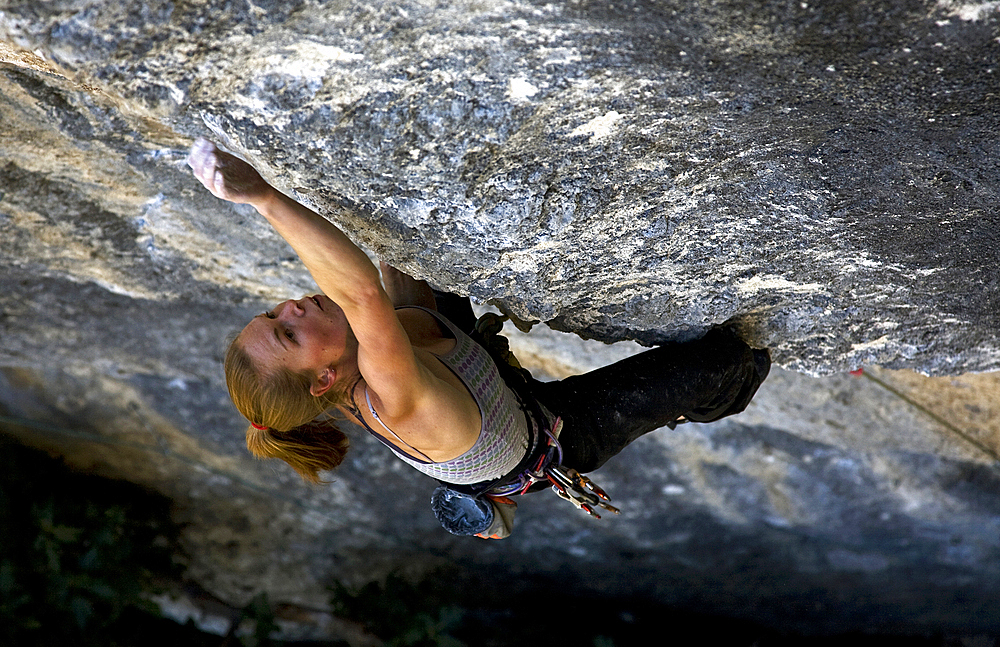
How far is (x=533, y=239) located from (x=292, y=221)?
1.38 feet

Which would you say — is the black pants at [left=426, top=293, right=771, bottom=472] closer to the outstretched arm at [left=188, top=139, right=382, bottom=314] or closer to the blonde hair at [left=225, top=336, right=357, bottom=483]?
the blonde hair at [left=225, top=336, right=357, bottom=483]

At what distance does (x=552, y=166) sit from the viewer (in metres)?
1.15

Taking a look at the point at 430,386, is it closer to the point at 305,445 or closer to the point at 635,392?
the point at 305,445

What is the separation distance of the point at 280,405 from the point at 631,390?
31.0 inches

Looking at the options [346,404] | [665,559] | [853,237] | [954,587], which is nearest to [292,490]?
[665,559]

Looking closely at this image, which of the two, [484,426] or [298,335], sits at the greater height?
[484,426]

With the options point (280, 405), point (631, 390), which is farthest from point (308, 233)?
point (631, 390)

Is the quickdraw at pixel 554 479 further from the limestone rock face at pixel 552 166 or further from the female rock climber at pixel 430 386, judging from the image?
the limestone rock face at pixel 552 166

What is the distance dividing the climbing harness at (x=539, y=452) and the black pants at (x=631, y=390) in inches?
2.2

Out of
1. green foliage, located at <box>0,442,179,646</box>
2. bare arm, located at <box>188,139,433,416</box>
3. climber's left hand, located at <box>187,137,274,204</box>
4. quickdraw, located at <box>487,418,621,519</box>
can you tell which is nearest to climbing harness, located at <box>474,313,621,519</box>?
quickdraw, located at <box>487,418,621,519</box>

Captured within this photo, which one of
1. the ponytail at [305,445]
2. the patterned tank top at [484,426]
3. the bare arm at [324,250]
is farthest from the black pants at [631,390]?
the bare arm at [324,250]

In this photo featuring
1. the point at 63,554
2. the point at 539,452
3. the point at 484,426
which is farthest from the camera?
the point at 63,554

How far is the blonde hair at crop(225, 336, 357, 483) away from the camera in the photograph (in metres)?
1.29

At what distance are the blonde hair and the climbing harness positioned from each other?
0.38 metres
